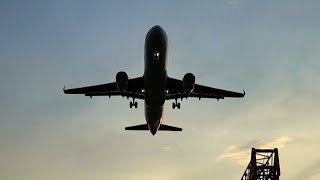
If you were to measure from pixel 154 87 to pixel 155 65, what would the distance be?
2.37m

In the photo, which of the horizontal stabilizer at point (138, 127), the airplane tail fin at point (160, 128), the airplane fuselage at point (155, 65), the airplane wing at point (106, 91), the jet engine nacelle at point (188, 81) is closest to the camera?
the airplane fuselage at point (155, 65)

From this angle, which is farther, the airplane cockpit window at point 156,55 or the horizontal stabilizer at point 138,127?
the horizontal stabilizer at point 138,127

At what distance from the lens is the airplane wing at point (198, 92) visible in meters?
48.6

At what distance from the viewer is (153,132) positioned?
49.7 meters

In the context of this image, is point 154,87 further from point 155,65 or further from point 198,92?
point 198,92

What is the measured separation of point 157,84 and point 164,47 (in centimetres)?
359

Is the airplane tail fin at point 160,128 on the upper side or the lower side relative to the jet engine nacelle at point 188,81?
lower

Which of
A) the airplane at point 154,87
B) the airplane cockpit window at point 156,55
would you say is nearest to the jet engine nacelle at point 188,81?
the airplane at point 154,87

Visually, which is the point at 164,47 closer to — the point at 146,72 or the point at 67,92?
the point at 146,72

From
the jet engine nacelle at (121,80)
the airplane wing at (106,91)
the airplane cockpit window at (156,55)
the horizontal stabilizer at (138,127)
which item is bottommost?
the horizontal stabilizer at (138,127)

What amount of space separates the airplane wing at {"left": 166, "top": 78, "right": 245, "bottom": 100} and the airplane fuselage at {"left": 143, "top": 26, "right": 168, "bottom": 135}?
5.37m

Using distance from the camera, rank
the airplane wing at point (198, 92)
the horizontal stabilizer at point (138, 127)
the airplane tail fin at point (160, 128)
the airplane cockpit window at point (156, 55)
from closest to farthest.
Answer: the airplane cockpit window at point (156, 55), the airplane wing at point (198, 92), the horizontal stabilizer at point (138, 127), the airplane tail fin at point (160, 128)

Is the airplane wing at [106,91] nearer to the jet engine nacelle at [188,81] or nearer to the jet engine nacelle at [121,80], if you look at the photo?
the jet engine nacelle at [121,80]

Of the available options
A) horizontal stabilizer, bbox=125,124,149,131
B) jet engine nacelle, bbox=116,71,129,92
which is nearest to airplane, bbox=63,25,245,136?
jet engine nacelle, bbox=116,71,129,92
